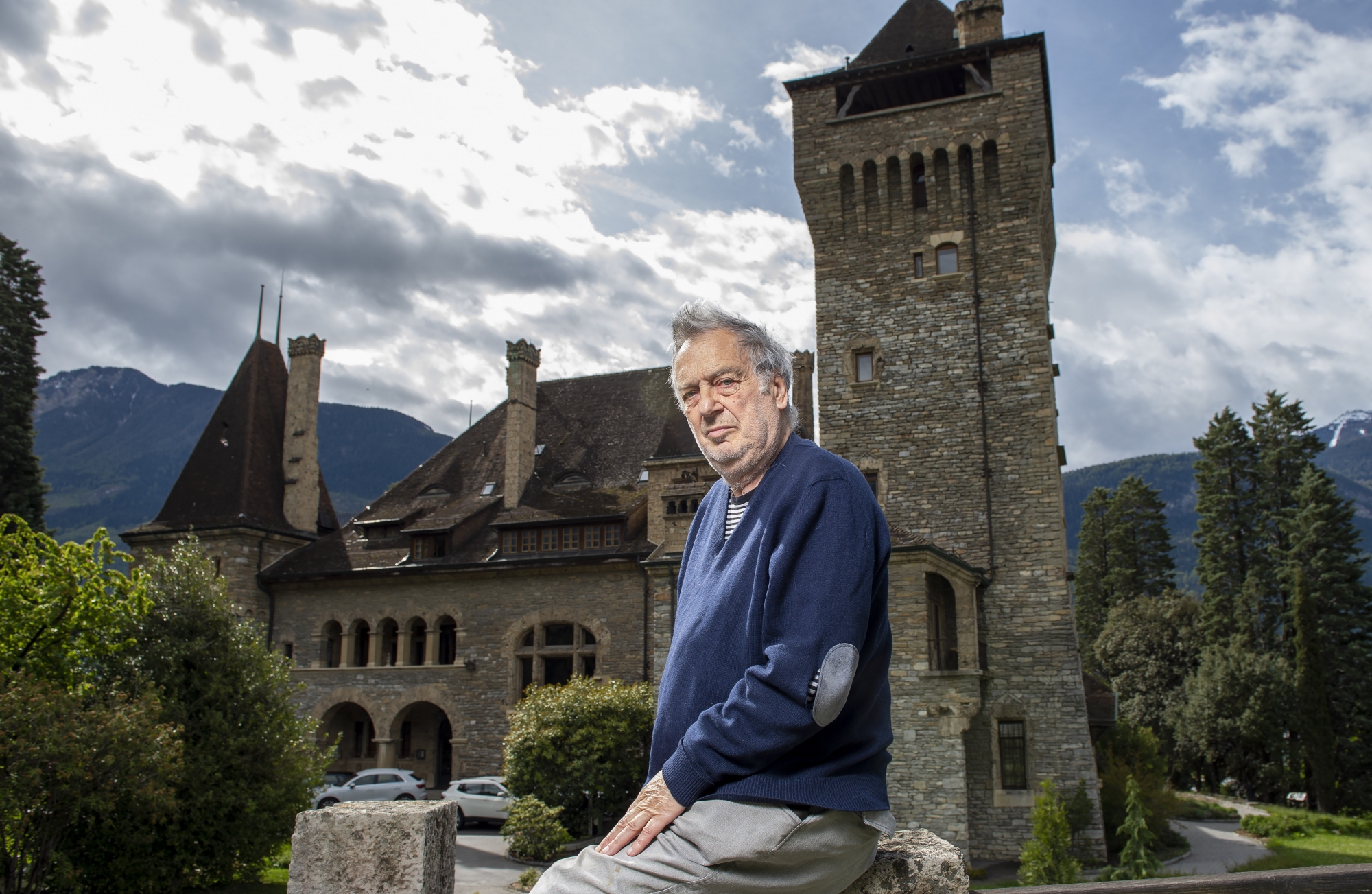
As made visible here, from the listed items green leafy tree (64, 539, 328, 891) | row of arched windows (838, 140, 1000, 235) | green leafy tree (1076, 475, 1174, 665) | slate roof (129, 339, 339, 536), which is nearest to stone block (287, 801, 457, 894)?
green leafy tree (64, 539, 328, 891)

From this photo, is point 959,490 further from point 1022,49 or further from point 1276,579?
point 1276,579

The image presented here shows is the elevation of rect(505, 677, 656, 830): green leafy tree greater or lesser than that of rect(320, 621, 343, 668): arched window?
lesser

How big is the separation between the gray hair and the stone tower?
17579mm

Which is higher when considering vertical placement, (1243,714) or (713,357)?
(713,357)

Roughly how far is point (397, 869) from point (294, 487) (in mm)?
32070

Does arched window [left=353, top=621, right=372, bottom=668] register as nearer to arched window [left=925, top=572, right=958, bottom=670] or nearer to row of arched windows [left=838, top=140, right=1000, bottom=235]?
arched window [left=925, top=572, right=958, bottom=670]

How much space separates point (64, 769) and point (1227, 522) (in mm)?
44044

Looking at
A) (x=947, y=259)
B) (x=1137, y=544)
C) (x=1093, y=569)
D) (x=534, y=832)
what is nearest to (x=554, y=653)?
(x=534, y=832)

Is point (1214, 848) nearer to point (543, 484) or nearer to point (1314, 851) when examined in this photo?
point (1314, 851)

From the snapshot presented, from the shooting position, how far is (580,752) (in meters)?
20.2

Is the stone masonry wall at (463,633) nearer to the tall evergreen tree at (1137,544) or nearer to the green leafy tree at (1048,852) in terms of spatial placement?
the green leafy tree at (1048,852)

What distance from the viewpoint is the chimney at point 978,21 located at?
2539 cm

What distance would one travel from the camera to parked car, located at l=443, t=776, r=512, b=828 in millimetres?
23562

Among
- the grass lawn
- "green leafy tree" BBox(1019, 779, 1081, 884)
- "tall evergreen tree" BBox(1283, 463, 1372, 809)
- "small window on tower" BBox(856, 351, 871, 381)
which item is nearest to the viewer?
"green leafy tree" BBox(1019, 779, 1081, 884)
